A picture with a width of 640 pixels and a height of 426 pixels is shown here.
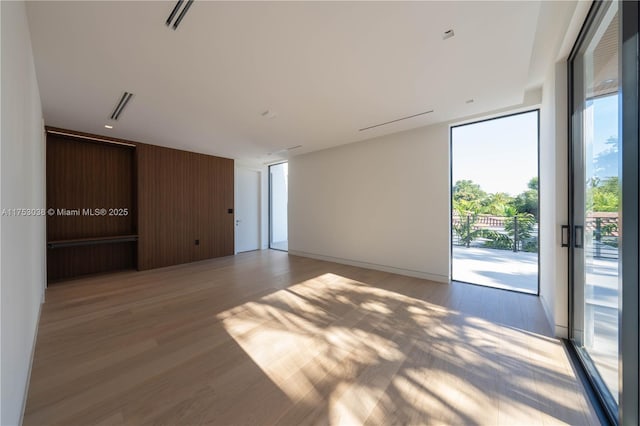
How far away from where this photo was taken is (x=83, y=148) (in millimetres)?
4656

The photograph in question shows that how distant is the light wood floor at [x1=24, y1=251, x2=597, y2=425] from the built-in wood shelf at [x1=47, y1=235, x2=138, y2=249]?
2.82 feet

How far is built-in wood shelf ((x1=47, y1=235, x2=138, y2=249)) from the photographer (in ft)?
13.2

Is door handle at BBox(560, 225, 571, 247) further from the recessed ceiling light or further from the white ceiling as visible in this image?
the recessed ceiling light

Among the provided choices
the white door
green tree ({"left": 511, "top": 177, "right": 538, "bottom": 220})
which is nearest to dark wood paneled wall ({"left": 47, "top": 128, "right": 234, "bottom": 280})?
the white door

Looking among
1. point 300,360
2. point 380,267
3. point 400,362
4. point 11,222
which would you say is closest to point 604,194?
point 400,362

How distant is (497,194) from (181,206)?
21.7 ft

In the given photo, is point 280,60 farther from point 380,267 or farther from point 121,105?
point 380,267

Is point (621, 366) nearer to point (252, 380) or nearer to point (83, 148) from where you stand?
point (252, 380)

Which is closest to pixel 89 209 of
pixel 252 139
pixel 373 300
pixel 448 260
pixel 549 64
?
pixel 252 139

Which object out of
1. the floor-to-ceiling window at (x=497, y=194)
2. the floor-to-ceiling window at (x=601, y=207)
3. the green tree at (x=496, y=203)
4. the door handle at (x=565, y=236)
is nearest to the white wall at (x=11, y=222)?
the floor-to-ceiling window at (x=601, y=207)

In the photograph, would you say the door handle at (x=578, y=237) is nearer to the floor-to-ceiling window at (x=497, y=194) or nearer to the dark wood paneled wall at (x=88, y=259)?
the floor-to-ceiling window at (x=497, y=194)

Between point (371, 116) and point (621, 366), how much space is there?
356 centimetres

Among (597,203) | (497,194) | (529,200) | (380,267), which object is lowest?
(380,267)

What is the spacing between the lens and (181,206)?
573cm
